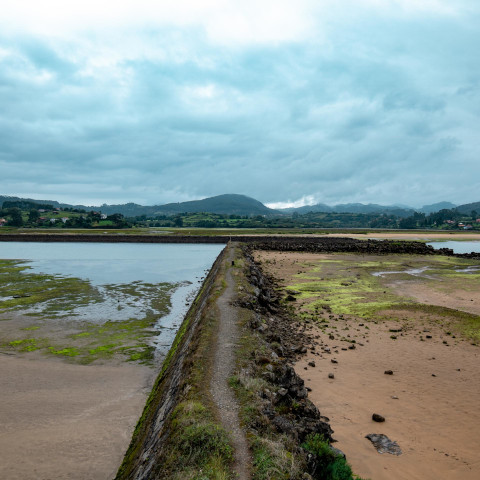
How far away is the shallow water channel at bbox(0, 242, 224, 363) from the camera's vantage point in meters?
17.1

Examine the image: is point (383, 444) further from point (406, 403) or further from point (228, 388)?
point (228, 388)

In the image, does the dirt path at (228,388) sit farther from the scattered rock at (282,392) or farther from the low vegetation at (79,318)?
the low vegetation at (79,318)

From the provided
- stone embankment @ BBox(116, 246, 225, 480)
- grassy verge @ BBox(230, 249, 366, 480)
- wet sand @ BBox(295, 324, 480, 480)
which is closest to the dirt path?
grassy verge @ BBox(230, 249, 366, 480)

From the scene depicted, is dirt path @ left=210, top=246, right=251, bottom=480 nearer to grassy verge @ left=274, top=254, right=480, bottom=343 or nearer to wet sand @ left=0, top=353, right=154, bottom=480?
wet sand @ left=0, top=353, right=154, bottom=480

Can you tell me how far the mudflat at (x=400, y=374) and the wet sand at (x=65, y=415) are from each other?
5998mm

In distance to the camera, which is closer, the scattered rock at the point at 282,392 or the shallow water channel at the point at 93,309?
the scattered rock at the point at 282,392

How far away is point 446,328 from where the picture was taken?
18.4 m

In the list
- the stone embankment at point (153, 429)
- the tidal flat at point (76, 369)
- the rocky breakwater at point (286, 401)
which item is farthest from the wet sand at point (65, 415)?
the rocky breakwater at point (286, 401)

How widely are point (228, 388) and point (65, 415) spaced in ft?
18.2

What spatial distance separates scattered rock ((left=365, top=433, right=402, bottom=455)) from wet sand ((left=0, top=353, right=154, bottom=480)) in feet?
21.3

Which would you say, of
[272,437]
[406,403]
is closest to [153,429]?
[272,437]

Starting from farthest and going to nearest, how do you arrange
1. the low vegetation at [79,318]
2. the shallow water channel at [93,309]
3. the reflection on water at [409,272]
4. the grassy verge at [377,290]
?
the reflection on water at [409,272]
the grassy verge at [377,290]
the shallow water channel at [93,309]
the low vegetation at [79,318]

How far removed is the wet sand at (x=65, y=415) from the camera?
8.54 meters

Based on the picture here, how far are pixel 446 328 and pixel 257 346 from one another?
12.0 m
